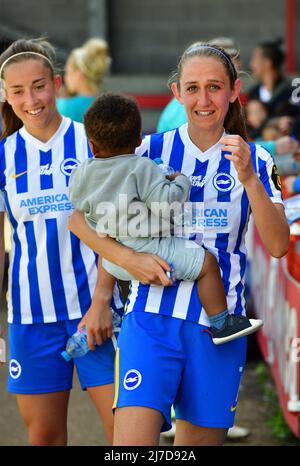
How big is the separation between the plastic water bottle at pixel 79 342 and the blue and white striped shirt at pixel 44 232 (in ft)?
0.27

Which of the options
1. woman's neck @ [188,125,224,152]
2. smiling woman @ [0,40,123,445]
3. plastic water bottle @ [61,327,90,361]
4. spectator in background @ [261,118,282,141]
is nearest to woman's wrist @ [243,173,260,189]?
woman's neck @ [188,125,224,152]

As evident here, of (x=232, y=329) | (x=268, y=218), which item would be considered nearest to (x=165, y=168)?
(x=268, y=218)

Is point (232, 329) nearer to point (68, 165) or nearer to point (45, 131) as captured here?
point (68, 165)

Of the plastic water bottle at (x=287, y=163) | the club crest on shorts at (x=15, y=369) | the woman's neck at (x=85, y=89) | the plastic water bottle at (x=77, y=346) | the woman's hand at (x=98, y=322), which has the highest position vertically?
the woman's neck at (x=85, y=89)

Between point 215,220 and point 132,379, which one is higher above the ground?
point 215,220

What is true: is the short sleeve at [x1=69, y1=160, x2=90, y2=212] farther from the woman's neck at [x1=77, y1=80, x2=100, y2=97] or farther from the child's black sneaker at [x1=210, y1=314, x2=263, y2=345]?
the woman's neck at [x1=77, y1=80, x2=100, y2=97]

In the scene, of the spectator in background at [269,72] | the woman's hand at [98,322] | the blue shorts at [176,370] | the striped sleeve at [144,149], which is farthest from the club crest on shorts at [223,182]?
the spectator in background at [269,72]

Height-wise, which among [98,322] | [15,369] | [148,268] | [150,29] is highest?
[150,29]

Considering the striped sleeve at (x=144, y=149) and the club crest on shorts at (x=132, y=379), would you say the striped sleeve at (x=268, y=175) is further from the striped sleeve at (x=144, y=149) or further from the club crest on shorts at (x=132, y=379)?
the club crest on shorts at (x=132, y=379)

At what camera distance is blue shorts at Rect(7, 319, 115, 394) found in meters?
3.93

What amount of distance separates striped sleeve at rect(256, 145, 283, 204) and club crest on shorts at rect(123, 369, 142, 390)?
0.79 metres

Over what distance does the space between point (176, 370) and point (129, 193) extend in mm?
629

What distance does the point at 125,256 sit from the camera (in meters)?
3.40

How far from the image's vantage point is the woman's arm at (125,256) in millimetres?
3312
